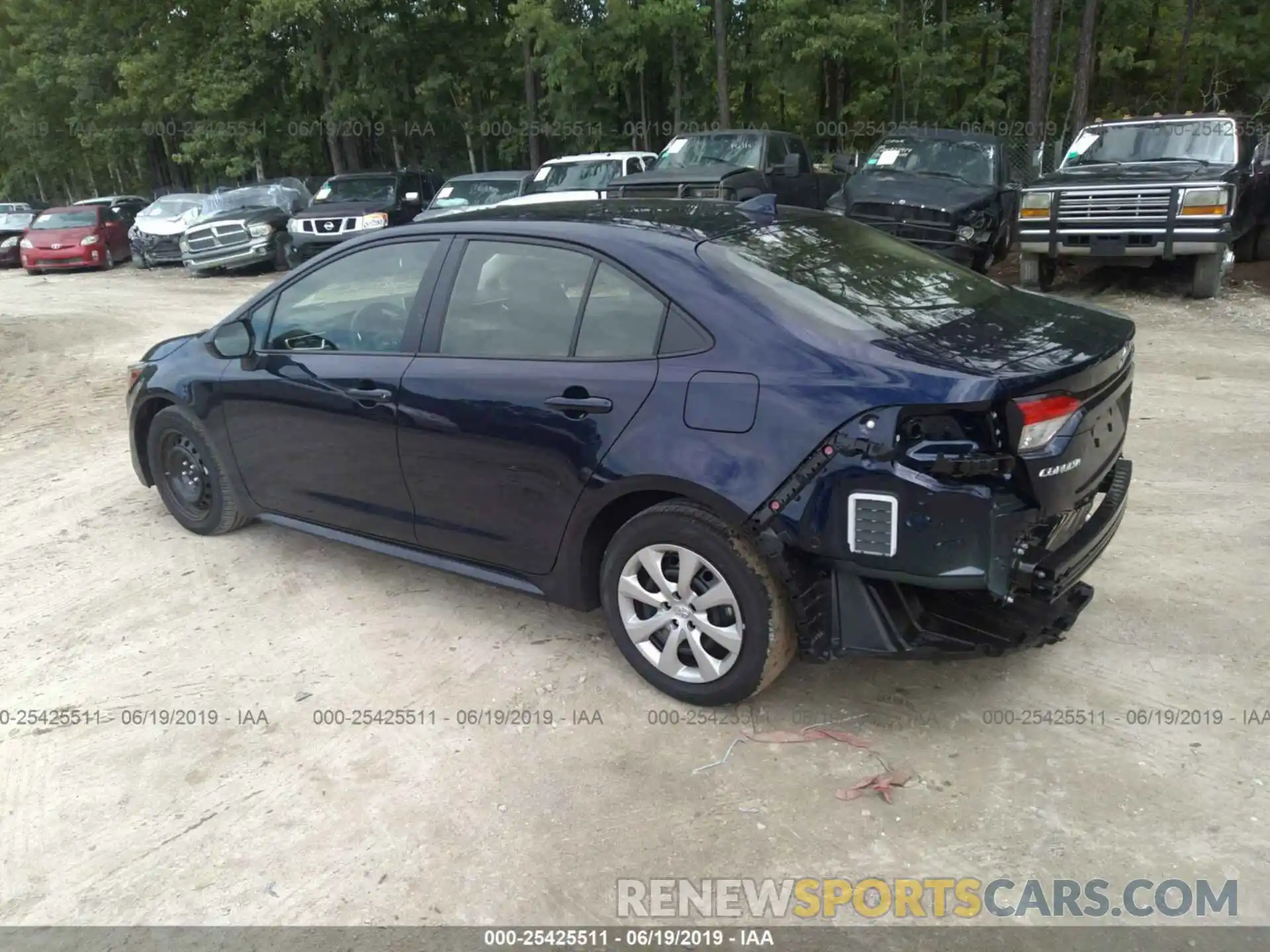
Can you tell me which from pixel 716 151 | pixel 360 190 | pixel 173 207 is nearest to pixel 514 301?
pixel 716 151

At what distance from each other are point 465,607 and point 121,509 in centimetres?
281

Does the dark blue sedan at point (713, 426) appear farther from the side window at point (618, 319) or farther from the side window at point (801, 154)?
the side window at point (801, 154)

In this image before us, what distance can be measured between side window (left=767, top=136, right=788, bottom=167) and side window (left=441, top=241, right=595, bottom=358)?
35.3 feet

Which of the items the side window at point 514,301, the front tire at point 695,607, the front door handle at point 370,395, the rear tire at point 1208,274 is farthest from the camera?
the rear tire at point 1208,274

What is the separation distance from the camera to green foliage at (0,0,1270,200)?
21141 millimetres

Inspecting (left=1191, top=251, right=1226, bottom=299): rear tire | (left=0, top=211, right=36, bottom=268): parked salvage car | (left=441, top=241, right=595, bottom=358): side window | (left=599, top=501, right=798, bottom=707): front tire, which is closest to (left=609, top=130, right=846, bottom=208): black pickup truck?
(left=1191, top=251, right=1226, bottom=299): rear tire

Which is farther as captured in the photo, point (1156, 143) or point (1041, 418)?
point (1156, 143)

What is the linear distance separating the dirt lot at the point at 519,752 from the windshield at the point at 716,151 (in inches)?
388

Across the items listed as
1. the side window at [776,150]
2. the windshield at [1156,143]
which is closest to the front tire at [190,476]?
the windshield at [1156,143]

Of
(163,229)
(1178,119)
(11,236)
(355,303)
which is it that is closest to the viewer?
(355,303)

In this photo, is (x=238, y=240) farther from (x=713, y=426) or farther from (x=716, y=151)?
(x=713, y=426)

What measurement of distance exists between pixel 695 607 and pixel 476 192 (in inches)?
584

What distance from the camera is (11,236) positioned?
26.6 metres

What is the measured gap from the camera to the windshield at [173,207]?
22.0 metres
